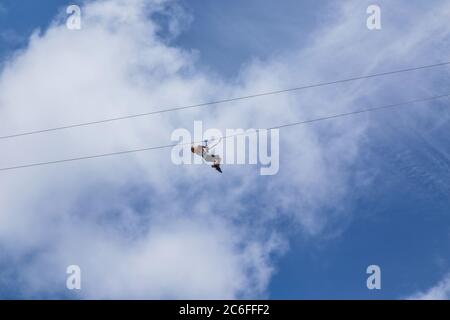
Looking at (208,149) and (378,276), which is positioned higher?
(208,149)
